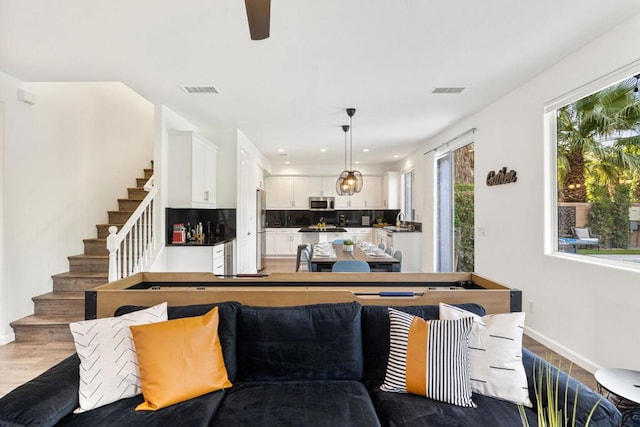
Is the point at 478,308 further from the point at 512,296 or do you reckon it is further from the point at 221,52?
the point at 221,52

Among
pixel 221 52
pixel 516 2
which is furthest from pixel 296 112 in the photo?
pixel 516 2

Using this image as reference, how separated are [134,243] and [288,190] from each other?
19.6 feet

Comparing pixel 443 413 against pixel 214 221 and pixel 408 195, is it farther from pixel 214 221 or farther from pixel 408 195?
pixel 408 195

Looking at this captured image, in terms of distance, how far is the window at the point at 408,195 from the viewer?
836 cm

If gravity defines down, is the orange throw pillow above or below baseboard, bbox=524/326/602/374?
above

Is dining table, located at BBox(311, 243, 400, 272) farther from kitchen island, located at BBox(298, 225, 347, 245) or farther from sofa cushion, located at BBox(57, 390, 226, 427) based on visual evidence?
kitchen island, located at BBox(298, 225, 347, 245)

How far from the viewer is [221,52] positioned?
9.73 feet

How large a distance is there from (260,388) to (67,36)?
294 centimetres

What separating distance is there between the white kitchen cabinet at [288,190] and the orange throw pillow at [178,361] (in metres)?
8.30

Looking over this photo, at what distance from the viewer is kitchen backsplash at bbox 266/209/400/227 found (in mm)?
10258

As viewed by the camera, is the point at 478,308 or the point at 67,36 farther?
the point at 67,36

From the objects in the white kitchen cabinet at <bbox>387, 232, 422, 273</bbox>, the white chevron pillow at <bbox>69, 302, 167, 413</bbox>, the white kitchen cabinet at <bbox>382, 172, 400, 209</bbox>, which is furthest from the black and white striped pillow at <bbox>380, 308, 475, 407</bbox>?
the white kitchen cabinet at <bbox>382, 172, 400, 209</bbox>

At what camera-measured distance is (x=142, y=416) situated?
57.5 inches

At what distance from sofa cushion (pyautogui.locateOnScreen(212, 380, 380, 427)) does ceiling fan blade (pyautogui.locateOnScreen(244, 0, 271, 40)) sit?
1.73 metres
